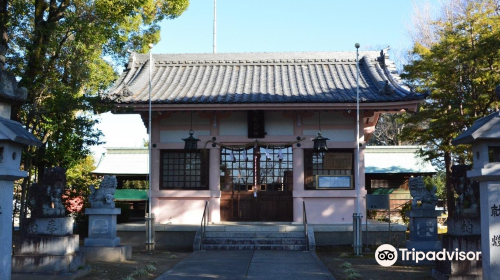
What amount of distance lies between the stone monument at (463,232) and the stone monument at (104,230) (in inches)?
318

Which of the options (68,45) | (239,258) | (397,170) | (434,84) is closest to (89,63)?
A: (68,45)

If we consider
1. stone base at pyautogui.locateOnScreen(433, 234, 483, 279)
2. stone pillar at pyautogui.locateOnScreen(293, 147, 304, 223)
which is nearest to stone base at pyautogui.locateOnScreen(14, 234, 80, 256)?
stone base at pyautogui.locateOnScreen(433, 234, 483, 279)

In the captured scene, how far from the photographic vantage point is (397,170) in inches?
1080

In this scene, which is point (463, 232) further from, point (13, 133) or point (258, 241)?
point (13, 133)

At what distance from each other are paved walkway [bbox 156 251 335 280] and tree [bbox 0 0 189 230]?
217 inches

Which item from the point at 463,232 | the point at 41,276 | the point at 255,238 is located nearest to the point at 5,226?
the point at 41,276

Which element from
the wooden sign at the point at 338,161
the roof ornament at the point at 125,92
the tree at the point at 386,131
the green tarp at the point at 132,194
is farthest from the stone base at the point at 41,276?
the tree at the point at 386,131

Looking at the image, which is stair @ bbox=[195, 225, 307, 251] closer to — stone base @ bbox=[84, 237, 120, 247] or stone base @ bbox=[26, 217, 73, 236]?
stone base @ bbox=[84, 237, 120, 247]

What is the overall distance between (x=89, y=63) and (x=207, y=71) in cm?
514

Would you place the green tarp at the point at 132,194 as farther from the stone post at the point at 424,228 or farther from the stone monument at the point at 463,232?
the stone monument at the point at 463,232

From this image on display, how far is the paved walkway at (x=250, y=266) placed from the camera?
429 inches

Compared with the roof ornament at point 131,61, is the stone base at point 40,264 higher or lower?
lower

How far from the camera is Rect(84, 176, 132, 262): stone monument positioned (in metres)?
13.5

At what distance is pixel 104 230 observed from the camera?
13852mm
